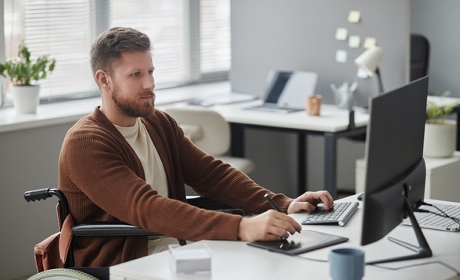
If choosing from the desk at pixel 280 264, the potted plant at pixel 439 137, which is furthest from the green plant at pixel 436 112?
the desk at pixel 280 264

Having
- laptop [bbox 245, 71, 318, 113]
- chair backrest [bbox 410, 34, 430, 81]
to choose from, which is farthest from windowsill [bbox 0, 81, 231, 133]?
chair backrest [bbox 410, 34, 430, 81]

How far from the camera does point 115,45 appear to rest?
2633 mm

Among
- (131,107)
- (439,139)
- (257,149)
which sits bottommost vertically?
(257,149)

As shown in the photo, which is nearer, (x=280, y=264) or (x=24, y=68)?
(x=280, y=264)

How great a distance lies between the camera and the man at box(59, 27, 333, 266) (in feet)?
7.78

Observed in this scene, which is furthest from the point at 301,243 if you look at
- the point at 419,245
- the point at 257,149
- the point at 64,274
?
the point at 257,149

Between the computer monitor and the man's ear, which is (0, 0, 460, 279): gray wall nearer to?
the man's ear

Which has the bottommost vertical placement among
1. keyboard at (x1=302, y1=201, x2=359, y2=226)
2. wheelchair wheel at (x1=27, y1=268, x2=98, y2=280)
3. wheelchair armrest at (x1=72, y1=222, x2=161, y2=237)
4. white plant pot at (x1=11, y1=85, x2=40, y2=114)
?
wheelchair wheel at (x1=27, y1=268, x2=98, y2=280)

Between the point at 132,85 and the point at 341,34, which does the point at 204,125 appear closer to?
the point at 341,34

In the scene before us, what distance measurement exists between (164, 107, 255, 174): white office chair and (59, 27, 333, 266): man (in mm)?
1438

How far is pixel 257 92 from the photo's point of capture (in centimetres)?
528

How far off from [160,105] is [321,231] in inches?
102

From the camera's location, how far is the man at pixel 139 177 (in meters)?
2.37

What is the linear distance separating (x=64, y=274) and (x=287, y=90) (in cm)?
273
